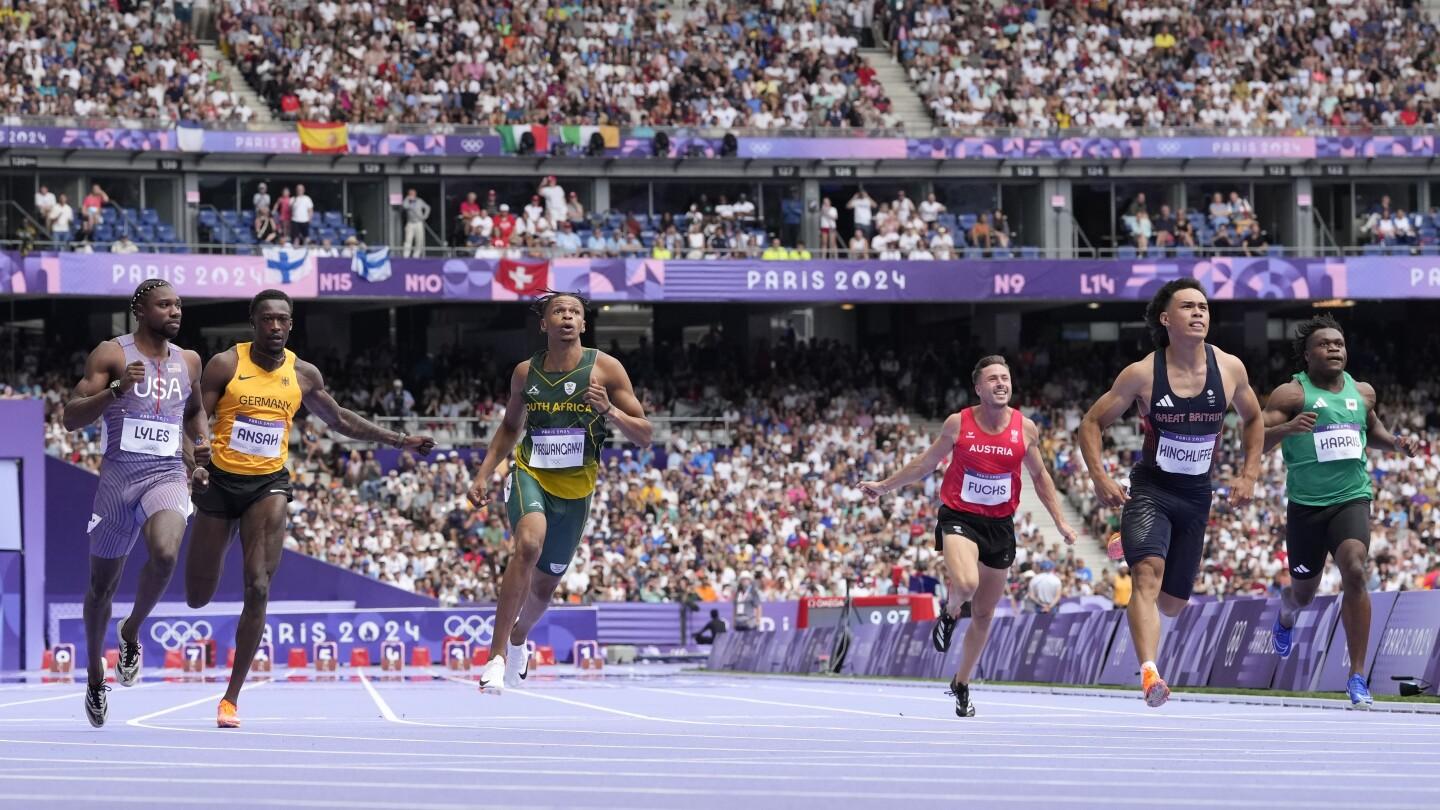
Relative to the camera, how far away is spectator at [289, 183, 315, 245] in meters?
47.9

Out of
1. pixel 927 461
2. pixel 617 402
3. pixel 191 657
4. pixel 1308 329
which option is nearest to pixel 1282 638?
pixel 1308 329

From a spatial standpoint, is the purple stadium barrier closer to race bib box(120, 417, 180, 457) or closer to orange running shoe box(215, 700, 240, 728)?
orange running shoe box(215, 700, 240, 728)

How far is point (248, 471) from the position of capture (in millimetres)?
12445

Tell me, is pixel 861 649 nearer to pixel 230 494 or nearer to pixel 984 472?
pixel 984 472

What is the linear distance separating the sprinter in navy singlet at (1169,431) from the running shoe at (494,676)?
3.69 meters

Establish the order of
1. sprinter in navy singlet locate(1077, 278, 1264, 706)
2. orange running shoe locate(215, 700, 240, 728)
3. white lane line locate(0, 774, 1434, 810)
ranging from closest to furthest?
1. white lane line locate(0, 774, 1434, 810)
2. orange running shoe locate(215, 700, 240, 728)
3. sprinter in navy singlet locate(1077, 278, 1264, 706)

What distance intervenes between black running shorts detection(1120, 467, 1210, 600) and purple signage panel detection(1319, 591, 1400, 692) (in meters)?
3.92

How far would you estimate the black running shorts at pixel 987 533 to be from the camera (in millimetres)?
14695

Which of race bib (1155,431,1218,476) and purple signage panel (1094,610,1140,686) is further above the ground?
race bib (1155,431,1218,476)

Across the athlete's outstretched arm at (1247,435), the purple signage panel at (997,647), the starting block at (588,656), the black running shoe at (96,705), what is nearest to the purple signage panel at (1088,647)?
the purple signage panel at (997,647)

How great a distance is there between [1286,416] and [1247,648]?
14.7ft

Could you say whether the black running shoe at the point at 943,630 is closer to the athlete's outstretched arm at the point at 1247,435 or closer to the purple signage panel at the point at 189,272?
the athlete's outstretched arm at the point at 1247,435

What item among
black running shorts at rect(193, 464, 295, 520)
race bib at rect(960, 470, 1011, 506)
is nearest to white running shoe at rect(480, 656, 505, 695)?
black running shorts at rect(193, 464, 295, 520)

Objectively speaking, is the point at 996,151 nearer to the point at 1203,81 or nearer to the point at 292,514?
the point at 1203,81
